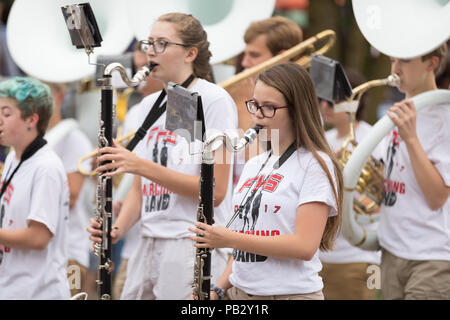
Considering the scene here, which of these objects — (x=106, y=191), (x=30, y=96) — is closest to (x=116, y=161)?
(x=106, y=191)

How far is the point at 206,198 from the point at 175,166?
0.89m

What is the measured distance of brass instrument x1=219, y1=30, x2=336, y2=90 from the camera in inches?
180

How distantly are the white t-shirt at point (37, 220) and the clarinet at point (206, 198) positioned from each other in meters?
1.27

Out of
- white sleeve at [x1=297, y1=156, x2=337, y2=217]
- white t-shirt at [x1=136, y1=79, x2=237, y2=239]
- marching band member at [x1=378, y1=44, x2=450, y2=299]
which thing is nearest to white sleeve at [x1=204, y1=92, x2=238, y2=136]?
white t-shirt at [x1=136, y1=79, x2=237, y2=239]

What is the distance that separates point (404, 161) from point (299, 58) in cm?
98

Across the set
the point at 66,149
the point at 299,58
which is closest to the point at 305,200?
the point at 299,58

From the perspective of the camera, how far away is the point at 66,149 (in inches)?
227

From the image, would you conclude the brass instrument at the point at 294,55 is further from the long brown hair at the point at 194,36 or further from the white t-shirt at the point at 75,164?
the white t-shirt at the point at 75,164

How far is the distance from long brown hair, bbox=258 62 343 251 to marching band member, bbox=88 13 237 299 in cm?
54

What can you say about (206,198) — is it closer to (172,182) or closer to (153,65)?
(172,182)

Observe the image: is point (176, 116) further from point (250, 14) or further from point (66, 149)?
point (66, 149)

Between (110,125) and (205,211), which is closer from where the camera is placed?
(205,211)

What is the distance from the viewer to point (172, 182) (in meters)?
3.86

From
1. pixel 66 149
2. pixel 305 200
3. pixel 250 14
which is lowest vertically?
pixel 66 149
